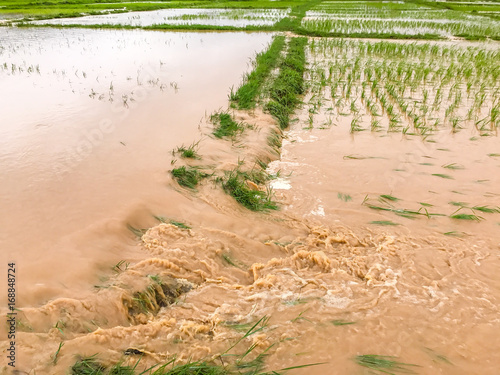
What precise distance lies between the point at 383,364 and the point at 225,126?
4119 millimetres

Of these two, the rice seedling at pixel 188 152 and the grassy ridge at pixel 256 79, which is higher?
the grassy ridge at pixel 256 79

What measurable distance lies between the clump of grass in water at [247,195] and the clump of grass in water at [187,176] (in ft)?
1.07

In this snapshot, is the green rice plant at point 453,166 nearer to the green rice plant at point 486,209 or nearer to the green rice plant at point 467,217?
the green rice plant at point 486,209

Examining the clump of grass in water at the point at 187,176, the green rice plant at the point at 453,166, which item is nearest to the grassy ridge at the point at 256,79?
the clump of grass in water at the point at 187,176

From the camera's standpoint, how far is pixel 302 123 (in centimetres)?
595

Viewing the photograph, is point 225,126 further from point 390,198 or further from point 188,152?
point 390,198

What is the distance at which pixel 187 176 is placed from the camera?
12.7 feet

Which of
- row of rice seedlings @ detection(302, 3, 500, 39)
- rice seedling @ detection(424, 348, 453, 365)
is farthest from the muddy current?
row of rice seedlings @ detection(302, 3, 500, 39)

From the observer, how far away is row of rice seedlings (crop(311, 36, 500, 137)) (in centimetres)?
578

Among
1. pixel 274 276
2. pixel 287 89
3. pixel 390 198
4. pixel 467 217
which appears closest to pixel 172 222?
pixel 274 276

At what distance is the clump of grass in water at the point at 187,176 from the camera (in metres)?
3.76

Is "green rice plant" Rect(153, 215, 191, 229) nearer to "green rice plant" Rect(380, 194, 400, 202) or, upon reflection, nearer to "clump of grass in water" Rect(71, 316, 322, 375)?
"clump of grass in water" Rect(71, 316, 322, 375)

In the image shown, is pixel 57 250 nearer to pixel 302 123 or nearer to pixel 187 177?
pixel 187 177

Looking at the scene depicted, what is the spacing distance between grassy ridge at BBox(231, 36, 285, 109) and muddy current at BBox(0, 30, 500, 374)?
2430 millimetres
